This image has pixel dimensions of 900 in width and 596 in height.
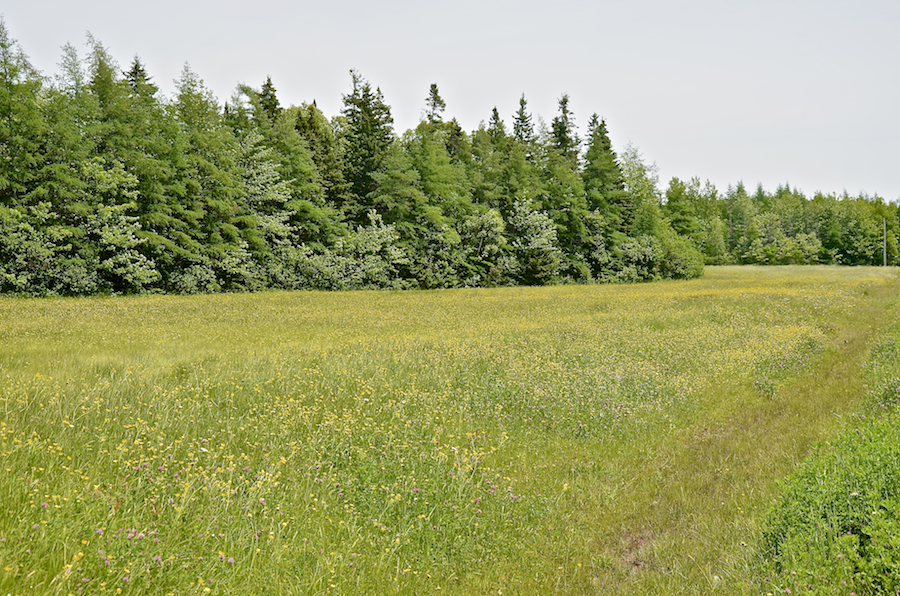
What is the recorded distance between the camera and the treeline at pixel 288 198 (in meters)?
29.6

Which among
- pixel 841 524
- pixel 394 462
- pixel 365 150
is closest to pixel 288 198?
pixel 365 150

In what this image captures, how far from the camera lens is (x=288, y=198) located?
138ft

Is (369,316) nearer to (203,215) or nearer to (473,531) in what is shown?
(473,531)

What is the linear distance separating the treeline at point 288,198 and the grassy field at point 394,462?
20809 millimetres

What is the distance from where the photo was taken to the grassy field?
402 cm

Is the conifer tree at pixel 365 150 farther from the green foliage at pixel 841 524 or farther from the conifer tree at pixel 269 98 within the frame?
the green foliage at pixel 841 524

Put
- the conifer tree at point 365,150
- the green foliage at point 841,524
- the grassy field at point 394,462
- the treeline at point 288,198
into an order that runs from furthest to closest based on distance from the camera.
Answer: the conifer tree at point 365,150
the treeline at point 288,198
the grassy field at point 394,462
the green foliage at point 841,524

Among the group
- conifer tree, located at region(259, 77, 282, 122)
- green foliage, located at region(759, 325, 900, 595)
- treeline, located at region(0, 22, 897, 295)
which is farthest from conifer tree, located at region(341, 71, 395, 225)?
green foliage, located at region(759, 325, 900, 595)

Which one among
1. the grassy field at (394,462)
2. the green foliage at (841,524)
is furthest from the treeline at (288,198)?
the green foliage at (841,524)

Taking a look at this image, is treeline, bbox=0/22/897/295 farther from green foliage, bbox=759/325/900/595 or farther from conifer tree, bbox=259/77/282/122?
green foliage, bbox=759/325/900/595

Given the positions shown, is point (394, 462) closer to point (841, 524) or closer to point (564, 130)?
point (841, 524)

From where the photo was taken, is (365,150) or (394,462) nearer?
(394,462)

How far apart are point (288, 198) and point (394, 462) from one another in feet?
129

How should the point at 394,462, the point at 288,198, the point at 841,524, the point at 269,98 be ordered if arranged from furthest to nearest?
the point at 269,98 < the point at 288,198 < the point at 394,462 < the point at 841,524
